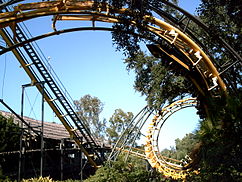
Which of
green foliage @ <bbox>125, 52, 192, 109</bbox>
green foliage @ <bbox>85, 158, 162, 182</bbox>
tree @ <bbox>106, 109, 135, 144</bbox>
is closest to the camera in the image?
green foliage @ <bbox>85, 158, 162, 182</bbox>

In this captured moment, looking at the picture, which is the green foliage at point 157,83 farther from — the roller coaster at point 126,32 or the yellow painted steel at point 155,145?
the roller coaster at point 126,32

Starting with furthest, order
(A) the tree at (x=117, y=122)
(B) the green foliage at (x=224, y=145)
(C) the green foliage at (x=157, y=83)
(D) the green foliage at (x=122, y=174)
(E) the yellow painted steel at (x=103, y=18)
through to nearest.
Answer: (A) the tree at (x=117, y=122), (C) the green foliage at (x=157, y=83), (D) the green foliage at (x=122, y=174), (E) the yellow painted steel at (x=103, y=18), (B) the green foliage at (x=224, y=145)

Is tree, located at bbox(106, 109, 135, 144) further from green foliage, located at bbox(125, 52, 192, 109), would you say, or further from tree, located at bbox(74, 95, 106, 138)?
green foliage, located at bbox(125, 52, 192, 109)

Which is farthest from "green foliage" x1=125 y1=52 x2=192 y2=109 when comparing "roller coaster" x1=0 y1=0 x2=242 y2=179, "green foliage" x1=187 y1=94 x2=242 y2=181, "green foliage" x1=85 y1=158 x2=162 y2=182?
"green foliage" x1=187 y1=94 x2=242 y2=181

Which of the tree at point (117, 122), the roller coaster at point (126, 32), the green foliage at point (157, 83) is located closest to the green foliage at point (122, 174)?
the roller coaster at point (126, 32)

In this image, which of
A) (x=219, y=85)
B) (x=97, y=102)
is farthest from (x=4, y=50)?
(x=97, y=102)

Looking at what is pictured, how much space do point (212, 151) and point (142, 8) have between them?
3.71 metres

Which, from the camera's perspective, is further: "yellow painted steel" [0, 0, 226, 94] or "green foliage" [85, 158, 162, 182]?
"green foliage" [85, 158, 162, 182]

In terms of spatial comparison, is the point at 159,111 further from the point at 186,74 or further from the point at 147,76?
the point at 186,74

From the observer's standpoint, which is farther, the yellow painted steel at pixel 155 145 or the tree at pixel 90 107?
the tree at pixel 90 107

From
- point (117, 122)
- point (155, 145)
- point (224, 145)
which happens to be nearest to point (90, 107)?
point (117, 122)

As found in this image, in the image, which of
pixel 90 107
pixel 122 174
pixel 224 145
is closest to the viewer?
pixel 224 145

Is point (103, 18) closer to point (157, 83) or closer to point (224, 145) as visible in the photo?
point (224, 145)

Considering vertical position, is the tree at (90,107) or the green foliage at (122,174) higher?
the tree at (90,107)
